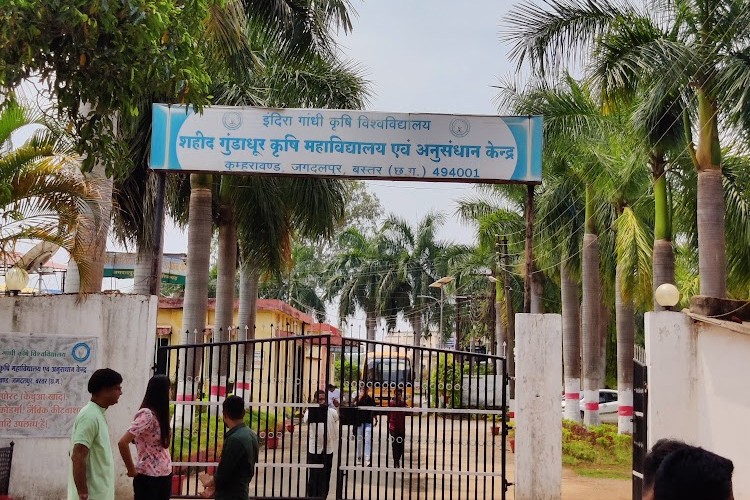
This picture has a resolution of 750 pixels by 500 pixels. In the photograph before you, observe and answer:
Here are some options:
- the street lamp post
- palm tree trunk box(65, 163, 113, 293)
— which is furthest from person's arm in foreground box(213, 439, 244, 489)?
the street lamp post

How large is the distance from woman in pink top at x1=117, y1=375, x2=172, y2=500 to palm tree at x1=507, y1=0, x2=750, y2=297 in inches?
381

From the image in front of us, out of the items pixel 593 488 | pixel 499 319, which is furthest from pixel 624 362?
pixel 499 319

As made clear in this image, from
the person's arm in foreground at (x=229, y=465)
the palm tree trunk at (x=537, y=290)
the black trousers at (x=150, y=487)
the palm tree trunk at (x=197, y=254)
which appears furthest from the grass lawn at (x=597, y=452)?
the palm tree trunk at (x=537, y=290)

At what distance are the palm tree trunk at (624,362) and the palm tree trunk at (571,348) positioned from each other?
4.34 feet

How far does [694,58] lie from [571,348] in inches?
521

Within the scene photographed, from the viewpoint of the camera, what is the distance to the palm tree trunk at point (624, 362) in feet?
70.8

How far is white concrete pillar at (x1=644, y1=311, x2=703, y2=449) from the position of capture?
389 inches

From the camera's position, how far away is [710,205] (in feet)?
46.0

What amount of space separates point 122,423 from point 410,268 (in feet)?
135

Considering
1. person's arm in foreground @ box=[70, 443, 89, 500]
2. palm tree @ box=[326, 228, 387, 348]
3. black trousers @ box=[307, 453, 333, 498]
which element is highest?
palm tree @ box=[326, 228, 387, 348]

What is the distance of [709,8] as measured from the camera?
544 inches

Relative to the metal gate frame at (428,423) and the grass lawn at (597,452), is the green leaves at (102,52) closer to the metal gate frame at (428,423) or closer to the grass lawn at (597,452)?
the metal gate frame at (428,423)

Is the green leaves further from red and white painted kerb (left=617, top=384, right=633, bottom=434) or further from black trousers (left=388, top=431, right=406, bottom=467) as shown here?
red and white painted kerb (left=617, top=384, right=633, bottom=434)

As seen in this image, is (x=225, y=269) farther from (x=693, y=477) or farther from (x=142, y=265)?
(x=693, y=477)
